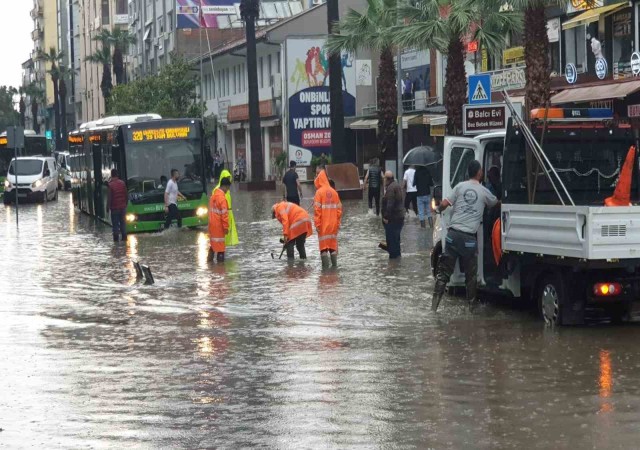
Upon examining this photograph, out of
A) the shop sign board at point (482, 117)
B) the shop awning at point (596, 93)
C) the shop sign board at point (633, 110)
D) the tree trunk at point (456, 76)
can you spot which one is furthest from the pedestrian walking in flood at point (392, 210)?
the shop sign board at point (633, 110)

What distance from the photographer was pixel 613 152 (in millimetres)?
15133

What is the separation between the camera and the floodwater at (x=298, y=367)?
28.7 feet

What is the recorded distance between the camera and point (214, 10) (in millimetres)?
92875

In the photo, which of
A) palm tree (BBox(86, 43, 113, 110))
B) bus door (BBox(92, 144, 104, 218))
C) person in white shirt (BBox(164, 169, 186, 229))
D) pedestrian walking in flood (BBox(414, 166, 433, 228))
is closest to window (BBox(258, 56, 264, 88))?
bus door (BBox(92, 144, 104, 218))

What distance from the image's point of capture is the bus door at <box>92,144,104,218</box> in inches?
1449

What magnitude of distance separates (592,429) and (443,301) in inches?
307

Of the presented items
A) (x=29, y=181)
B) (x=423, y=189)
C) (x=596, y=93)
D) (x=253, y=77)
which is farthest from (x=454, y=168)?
(x=253, y=77)

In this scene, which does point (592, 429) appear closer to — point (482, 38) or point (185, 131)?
point (185, 131)

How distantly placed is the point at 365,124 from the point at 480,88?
41.4 m

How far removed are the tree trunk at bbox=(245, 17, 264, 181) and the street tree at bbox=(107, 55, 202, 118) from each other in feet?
61.3

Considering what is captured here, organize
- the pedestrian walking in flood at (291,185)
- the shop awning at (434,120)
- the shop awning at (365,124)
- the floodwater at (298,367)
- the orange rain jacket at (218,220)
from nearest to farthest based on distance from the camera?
the floodwater at (298,367) < the orange rain jacket at (218,220) < the pedestrian walking in flood at (291,185) < the shop awning at (434,120) < the shop awning at (365,124)

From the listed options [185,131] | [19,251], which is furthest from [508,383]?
[185,131]

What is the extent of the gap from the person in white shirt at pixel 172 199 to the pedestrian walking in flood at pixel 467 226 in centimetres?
1712

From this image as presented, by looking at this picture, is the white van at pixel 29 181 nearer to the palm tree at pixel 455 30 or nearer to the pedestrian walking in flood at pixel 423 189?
the palm tree at pixel 455 30
